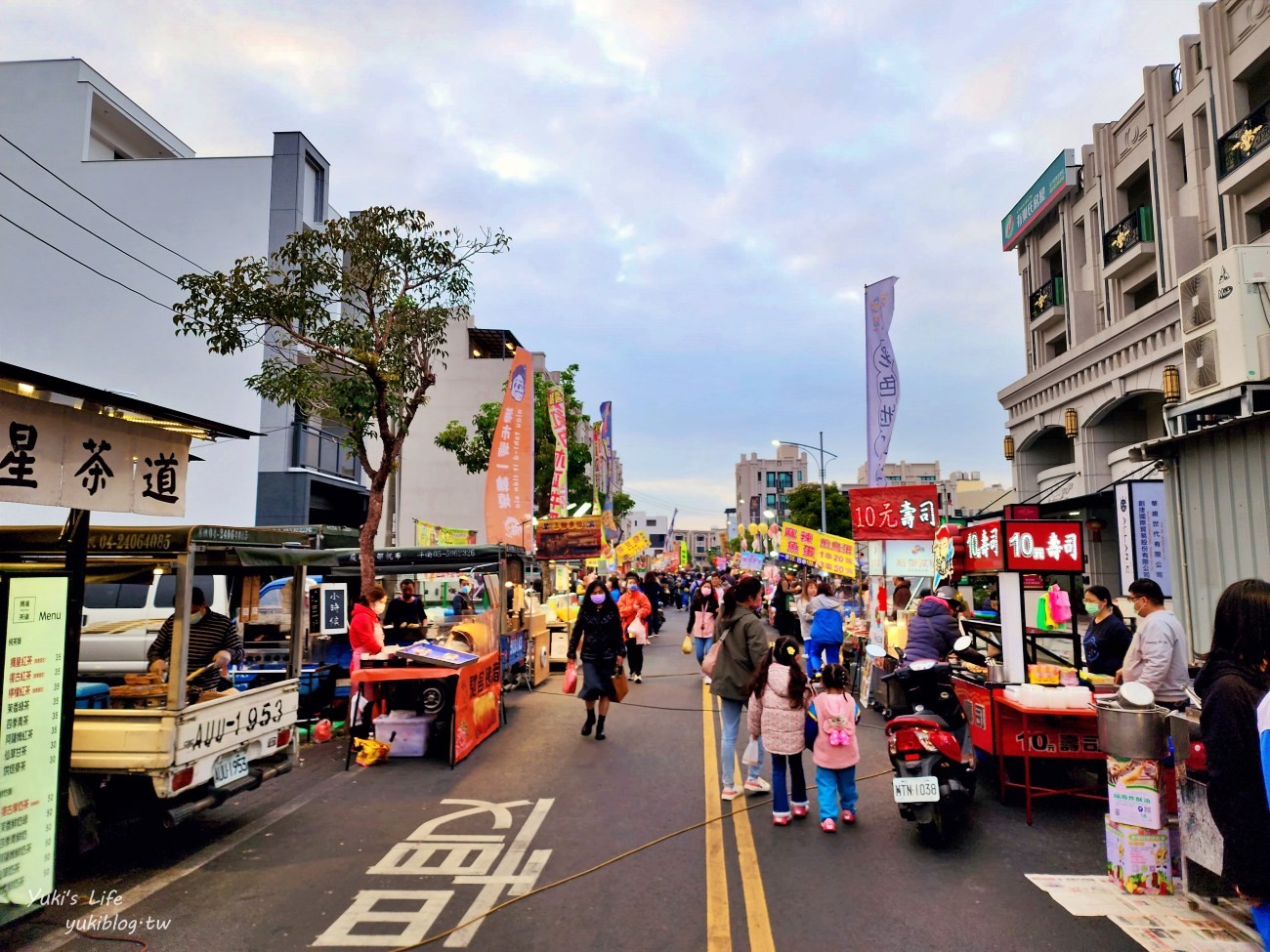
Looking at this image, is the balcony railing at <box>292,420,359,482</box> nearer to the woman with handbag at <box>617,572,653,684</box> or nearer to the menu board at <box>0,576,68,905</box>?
the woman with handbag at <box>617,572,653,684</box>

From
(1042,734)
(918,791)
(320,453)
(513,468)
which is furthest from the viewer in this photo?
(320,453)

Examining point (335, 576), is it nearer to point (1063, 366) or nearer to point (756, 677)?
point (756, 677)

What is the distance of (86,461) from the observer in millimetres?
4887

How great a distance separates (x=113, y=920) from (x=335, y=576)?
37.0ft

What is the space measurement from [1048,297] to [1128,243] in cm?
467

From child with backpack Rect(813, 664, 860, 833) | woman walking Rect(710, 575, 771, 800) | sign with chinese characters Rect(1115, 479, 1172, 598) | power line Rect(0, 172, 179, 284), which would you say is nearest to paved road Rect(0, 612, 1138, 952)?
child with backpack Rect(813, 664, 860, 833)

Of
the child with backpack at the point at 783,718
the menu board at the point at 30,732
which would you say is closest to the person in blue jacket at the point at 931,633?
the child with backpack at the point at 783,718

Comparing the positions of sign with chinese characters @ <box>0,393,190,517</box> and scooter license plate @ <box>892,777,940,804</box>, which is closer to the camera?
sign with chinese characters @ <box>0,393,190,517</box>

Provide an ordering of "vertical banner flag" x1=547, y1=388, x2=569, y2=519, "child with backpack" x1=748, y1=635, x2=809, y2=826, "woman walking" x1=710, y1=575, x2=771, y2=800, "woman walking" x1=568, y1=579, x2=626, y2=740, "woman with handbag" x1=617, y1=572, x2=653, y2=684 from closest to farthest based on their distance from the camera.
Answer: "child with backpack" x1=748, y1=635, x2=809, y2=826 < "woman walking" x1=710, y1=575, x2=771, y2=800 < "woman walking" x1=568, y1=579, x2=626, y2=740 < "woman with handbag" x1=617, y1=572, x2=653, y2=684 < "vertical banner flag" x1=547, y1=388, x2=569, y2=519

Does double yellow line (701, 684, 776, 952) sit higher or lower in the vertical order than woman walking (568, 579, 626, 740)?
lower

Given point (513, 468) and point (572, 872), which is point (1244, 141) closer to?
point (513, 468)

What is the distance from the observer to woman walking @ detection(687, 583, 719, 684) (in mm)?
14539

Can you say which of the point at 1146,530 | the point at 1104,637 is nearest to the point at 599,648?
the point at 1104,637

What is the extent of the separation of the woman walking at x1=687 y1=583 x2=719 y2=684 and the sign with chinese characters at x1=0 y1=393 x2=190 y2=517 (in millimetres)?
10375
